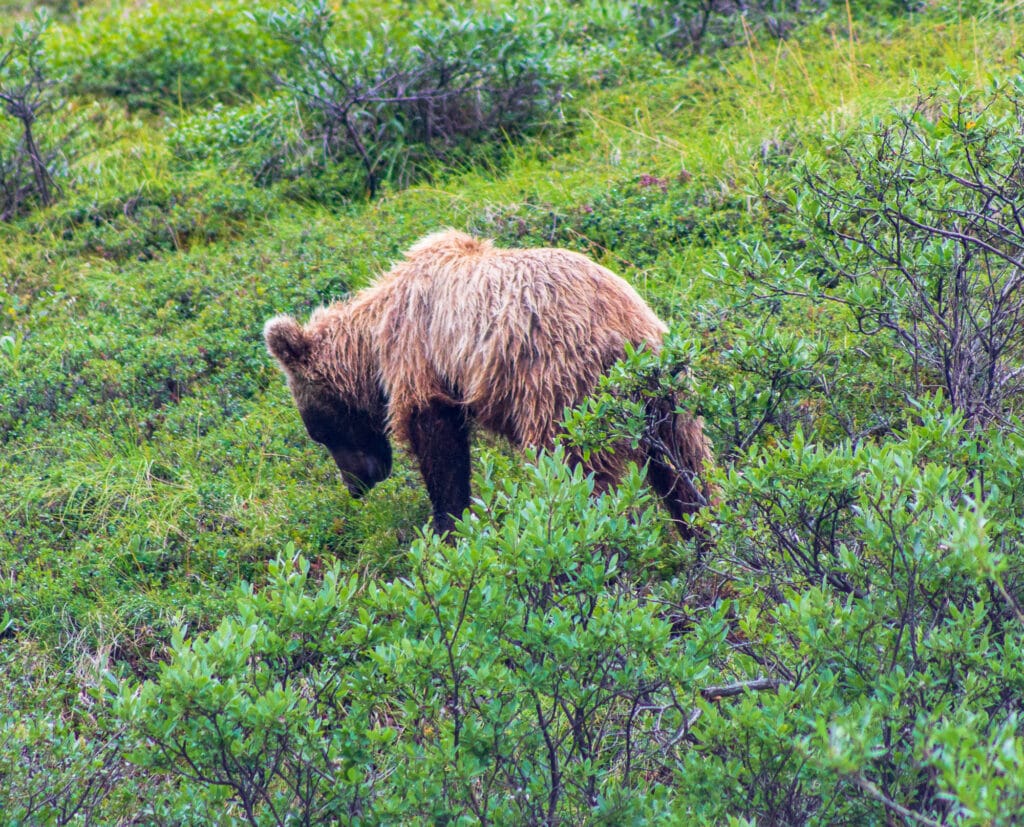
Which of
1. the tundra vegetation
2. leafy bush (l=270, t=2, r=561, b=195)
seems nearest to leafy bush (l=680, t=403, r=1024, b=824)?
the tundra vegetation

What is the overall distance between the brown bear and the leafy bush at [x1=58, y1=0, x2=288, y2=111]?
6223 millimetres

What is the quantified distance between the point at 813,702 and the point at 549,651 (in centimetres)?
75

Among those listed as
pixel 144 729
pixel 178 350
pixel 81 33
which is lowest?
pixel 178 350

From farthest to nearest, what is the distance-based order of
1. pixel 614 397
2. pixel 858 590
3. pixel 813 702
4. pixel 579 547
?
pixel 614 397, pixel 858 590, pixel 579 547, pixel 813 702

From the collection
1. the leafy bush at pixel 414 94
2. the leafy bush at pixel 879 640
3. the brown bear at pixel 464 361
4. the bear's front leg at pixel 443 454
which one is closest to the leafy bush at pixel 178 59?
the leafy bush at pixel 414 94

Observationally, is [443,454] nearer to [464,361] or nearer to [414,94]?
[464,361]

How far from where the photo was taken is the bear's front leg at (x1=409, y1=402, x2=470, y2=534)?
5.59 metres

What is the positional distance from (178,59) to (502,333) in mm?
8631

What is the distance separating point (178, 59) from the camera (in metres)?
12.0

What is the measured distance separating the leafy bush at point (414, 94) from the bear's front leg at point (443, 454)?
470 centimetres

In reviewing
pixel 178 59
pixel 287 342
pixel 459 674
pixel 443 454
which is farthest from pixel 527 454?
pixel 178 59

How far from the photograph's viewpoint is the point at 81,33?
1290 cm

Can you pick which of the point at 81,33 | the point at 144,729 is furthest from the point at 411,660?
the point at 81,33

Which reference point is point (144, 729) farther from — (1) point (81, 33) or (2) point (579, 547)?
(1) point (81, 33)
